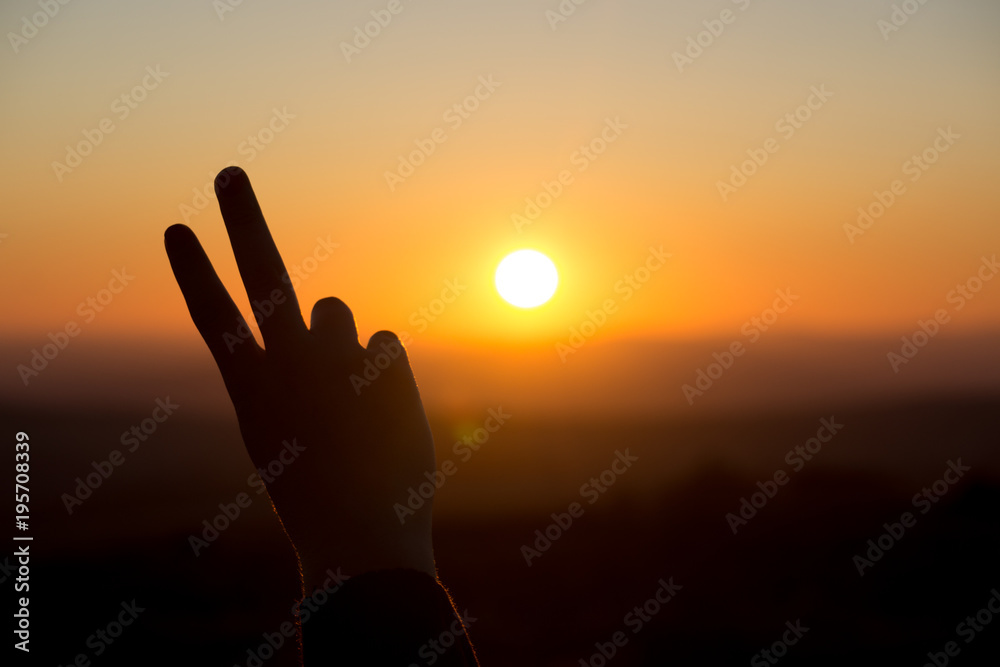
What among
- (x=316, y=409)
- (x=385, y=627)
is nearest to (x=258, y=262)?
(x=316, y=409)

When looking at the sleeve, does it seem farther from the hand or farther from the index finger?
the index finger

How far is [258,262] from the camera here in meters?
1.87

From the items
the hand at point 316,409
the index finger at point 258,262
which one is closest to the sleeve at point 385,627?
the hand at point 316,409

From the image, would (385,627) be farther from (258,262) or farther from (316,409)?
(258,262)

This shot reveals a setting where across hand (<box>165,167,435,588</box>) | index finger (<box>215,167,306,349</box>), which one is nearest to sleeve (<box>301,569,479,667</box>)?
hand (<box>165,167,435,588</box>)

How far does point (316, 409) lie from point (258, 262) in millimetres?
478

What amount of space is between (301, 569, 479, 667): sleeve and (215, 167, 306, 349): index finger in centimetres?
79

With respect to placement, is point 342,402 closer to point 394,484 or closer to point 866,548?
point 394,484

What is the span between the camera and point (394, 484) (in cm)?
206

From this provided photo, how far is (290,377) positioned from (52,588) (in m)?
13.6

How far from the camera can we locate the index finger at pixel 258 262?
174cm

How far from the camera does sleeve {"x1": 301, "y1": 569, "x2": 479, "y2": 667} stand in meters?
1.48

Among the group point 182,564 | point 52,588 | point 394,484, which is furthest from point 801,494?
point 394,484

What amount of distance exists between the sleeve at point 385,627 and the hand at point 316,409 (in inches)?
12.3
